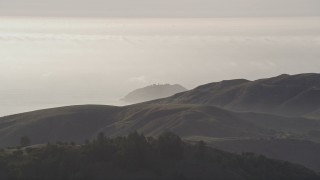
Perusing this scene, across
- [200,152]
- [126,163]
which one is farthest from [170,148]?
[126,163]

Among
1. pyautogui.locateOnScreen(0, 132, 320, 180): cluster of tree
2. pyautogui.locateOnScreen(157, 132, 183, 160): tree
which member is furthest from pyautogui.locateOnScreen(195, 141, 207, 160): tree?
pyautogui.locateOnScreen(157, 132, 183, 160): tree

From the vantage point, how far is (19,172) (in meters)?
87.0

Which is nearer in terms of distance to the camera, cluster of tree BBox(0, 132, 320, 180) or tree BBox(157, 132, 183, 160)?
cluster of tree BBox(0, 132, 320, 180)

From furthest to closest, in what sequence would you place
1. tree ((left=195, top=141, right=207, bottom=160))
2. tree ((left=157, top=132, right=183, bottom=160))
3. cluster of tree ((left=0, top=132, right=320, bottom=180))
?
1. tree ((left=195, top=141, right=207, bottom=160))
2. tree ((left=157, top=132, right=183, bottom=160))
3. cluster of tree ((left=0, top=132, right=320, bottom=180))

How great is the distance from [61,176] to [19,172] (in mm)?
6056

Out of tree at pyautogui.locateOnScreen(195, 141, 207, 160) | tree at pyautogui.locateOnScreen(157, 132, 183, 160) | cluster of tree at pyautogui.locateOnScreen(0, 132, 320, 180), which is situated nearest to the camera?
cluster of tree at pyautogui.locateOnScreen(0, 132, 320, 180)

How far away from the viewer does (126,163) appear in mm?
92688

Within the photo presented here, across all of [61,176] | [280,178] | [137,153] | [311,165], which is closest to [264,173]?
[280,178]

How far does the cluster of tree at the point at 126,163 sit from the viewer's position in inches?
3455

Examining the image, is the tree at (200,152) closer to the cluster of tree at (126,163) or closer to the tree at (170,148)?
the cluster of tree at (126,163)

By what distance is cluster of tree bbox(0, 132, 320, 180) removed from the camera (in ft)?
288

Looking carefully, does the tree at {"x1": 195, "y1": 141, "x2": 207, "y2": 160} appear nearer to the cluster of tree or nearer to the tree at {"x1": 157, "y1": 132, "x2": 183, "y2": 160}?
the cluster of tree

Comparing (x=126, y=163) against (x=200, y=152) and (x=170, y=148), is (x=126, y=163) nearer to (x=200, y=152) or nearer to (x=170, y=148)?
(x=170, y=148)

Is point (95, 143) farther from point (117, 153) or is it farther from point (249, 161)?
point (249, 161)
